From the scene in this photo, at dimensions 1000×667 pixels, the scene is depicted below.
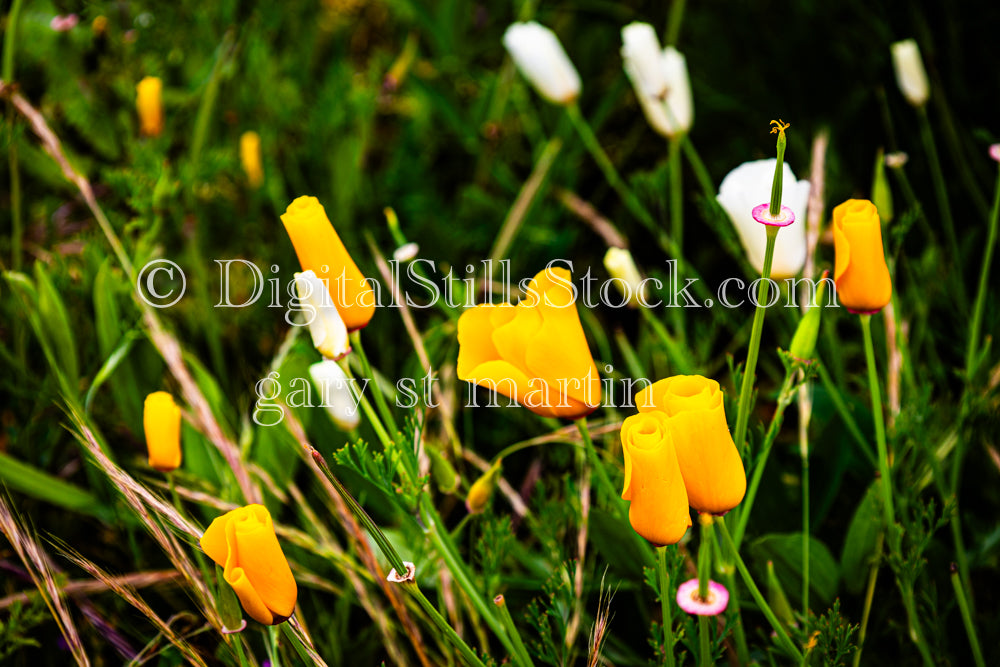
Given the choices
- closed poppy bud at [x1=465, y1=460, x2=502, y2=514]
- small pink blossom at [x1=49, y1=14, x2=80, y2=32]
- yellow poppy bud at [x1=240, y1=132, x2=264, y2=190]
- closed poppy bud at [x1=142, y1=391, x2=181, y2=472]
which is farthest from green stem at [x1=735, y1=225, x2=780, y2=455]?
small pink blossom at [x1=49, y1=14, x2=80, y2=32]

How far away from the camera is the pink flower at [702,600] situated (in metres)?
0.41

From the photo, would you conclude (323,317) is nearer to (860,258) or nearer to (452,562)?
(452,562)

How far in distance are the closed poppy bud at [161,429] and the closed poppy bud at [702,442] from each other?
0.29m

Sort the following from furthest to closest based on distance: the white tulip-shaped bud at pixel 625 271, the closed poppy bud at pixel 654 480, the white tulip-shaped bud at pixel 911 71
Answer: the white tulip-shaped bud at pixel 911 71 < the white tulip-shaped bud at pixel 625 271 < the closed poppy bud at pixel 654 480

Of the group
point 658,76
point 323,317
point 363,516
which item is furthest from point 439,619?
point 658,76

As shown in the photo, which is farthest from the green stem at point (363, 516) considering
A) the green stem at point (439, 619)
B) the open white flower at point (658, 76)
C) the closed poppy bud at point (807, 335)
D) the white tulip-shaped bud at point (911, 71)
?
the white tulip-shaped bud at point (911, 71)

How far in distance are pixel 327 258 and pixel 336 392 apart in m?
0.15

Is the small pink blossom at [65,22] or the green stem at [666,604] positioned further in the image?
the small pink blossom at [65,22]

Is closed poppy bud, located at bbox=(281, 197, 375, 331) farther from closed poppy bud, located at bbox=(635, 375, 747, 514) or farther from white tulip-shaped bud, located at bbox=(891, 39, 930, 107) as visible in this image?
white tulip-shaped bud, located at bbox=(891, 39, 930, 107)

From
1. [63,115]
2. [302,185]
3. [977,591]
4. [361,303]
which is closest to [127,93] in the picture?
[63,115]

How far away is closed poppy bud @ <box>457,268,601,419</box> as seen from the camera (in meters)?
0.41

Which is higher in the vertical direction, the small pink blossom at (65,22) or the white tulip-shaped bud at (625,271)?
the small pink blossom at (65,22)

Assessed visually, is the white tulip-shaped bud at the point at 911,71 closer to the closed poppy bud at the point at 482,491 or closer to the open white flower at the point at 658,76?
the open white flower at the point at 658,76

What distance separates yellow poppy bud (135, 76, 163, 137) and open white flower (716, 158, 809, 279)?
58 cm
